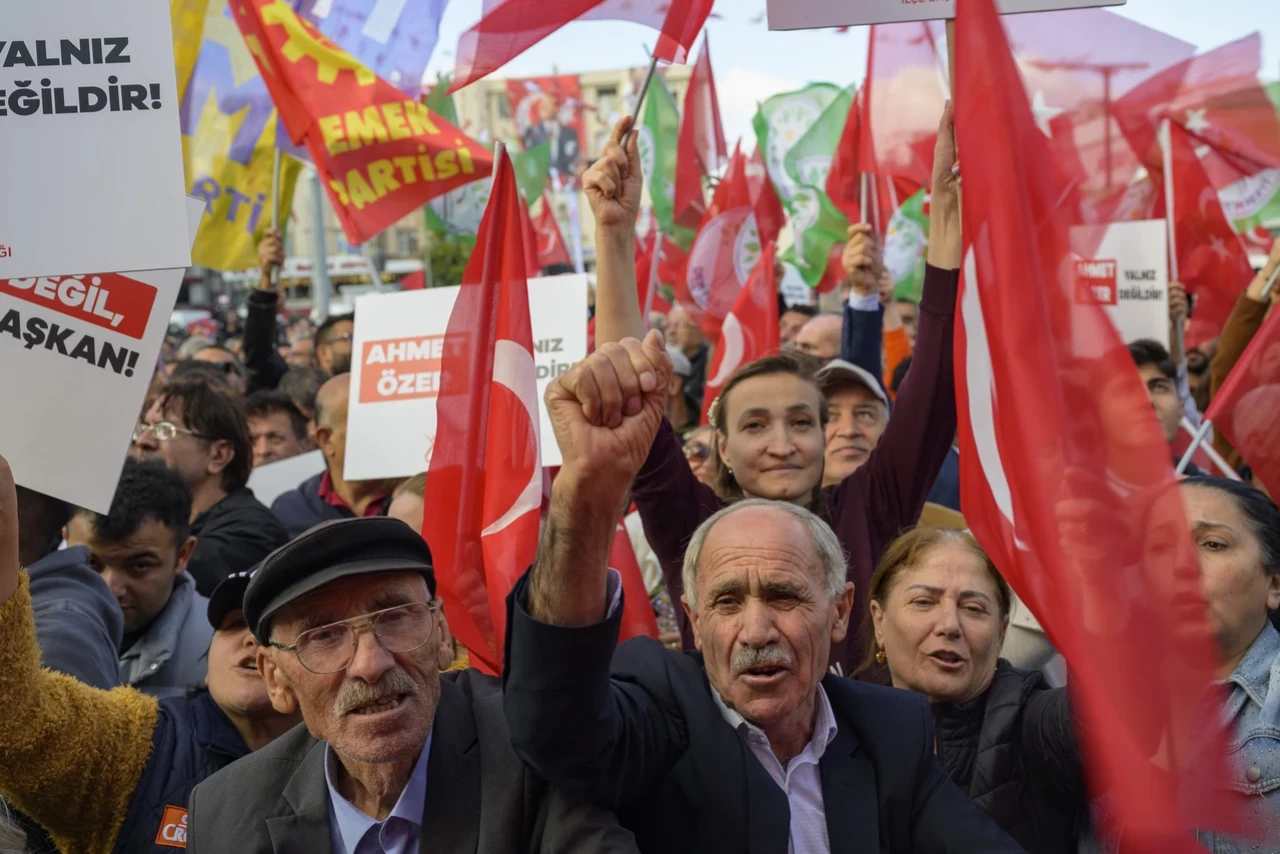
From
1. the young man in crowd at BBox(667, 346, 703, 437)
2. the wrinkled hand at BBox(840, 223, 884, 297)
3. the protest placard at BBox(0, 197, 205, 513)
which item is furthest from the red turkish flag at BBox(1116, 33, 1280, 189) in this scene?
the protest placard at BBox(0, 197, 205, 513)

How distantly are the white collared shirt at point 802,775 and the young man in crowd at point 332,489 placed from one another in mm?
2899

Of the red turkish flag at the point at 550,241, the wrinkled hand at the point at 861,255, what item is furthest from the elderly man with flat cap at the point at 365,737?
the red turkish flag at the point at 550,241

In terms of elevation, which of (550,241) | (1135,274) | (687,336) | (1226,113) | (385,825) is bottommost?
(385,825)

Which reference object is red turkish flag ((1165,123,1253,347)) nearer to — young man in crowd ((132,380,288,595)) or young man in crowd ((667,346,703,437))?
young man in crowd ((667,346,703,437))

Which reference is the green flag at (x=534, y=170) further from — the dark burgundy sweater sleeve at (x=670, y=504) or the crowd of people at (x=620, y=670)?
the dark burgundy sweater sleeve at (x=670, y=504)

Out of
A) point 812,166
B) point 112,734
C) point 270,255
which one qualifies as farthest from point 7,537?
point 812,166

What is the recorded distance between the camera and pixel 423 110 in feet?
21.2

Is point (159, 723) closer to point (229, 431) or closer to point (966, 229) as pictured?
point (966, 229)

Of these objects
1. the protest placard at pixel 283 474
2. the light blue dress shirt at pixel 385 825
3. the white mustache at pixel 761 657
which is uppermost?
the white mustache at pixel 761 657

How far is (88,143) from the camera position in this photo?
298 centimetres

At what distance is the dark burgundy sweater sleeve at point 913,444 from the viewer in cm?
337

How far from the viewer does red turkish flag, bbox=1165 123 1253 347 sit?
28.6 ft

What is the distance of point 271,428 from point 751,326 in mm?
2449

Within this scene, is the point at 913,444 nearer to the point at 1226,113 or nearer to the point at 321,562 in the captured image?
the point at 321,562
